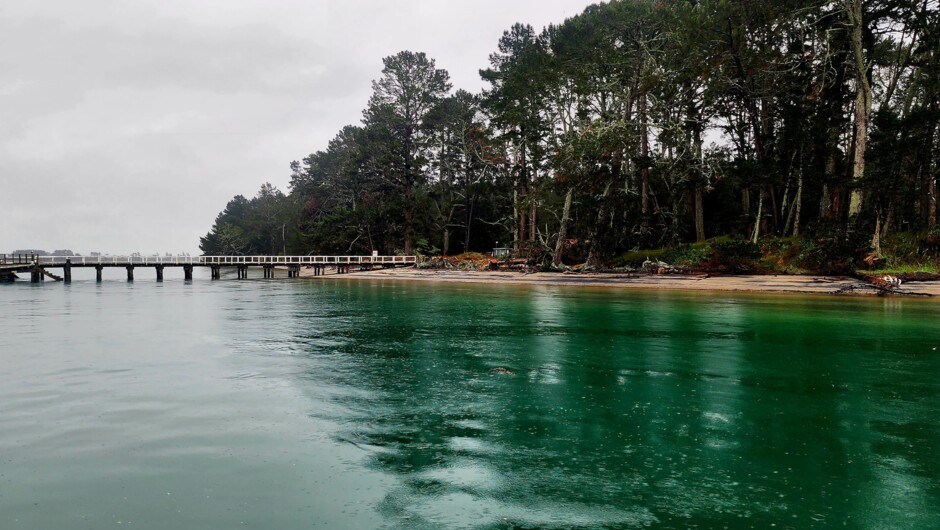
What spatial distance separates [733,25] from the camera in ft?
118

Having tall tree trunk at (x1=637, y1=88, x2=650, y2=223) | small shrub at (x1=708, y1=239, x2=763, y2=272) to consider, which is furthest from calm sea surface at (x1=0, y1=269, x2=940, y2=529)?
tall tree trunk at (x1=637, y1=88, x2=650, y2=223)

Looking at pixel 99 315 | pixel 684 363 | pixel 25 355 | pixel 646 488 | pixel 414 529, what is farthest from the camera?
pixel 99 315

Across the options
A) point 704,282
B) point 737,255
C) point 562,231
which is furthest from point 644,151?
point 704,282

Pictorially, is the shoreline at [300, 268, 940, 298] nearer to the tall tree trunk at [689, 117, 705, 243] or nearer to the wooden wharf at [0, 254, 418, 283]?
the tall tree trunk at [689, 117, 705, 243]

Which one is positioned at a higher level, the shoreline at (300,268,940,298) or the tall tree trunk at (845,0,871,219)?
the tall tree trunk at (845,0,871,219)

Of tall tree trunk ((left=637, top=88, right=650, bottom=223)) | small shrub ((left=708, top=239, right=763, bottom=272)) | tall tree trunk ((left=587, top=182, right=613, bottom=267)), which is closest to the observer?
small shrub ((left=708, top=239, right=763, bottom=272))

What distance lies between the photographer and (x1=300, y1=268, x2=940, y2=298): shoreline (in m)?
27.4

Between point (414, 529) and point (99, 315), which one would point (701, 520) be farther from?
point (99, 315)

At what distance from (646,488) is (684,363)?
689cm

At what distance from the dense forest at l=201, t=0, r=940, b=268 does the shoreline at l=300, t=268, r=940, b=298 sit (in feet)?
6.57

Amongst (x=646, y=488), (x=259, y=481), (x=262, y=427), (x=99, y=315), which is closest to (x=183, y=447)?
(x=262, y=427)

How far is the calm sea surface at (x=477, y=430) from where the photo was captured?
509 centimetres

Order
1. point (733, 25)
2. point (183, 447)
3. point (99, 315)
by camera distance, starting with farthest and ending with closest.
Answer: point (733, 25)
point (99, 315)
point (183, 447)

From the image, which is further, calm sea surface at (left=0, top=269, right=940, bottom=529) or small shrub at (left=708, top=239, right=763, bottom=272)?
small shrub at (left=708, top=239, right=763, bottom=272)
